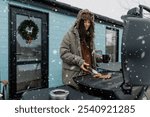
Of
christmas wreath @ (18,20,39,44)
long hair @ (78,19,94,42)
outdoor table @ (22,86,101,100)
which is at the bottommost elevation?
outdoor table @ (22,86,101,100)

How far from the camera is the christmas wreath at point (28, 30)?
6026 millimetres

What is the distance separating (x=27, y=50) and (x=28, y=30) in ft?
1.64

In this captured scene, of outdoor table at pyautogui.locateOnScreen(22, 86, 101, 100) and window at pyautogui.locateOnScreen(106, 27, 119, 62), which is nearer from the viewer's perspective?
outdoor table at pyautogui.locateOnScreen(22, 86, 101, 100)

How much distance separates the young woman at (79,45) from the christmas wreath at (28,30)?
3.11m

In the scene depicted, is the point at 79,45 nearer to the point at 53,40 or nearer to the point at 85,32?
the point at 85,32

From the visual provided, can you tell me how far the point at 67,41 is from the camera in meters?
3.13

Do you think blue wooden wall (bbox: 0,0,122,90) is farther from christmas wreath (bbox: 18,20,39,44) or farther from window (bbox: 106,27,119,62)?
window (bbox: 106,27,119,62)

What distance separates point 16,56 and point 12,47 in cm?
26

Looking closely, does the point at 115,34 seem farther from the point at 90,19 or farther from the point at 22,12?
the point at 90,19

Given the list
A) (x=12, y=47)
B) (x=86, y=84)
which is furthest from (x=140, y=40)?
(x=12, y=47)

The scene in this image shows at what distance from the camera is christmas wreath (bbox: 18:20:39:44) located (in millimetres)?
6026

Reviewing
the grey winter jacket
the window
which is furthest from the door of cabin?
the window

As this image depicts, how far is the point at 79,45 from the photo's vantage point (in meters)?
3.04

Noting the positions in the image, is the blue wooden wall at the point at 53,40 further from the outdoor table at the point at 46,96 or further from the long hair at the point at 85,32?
the outdoor table at the point at 46,96
